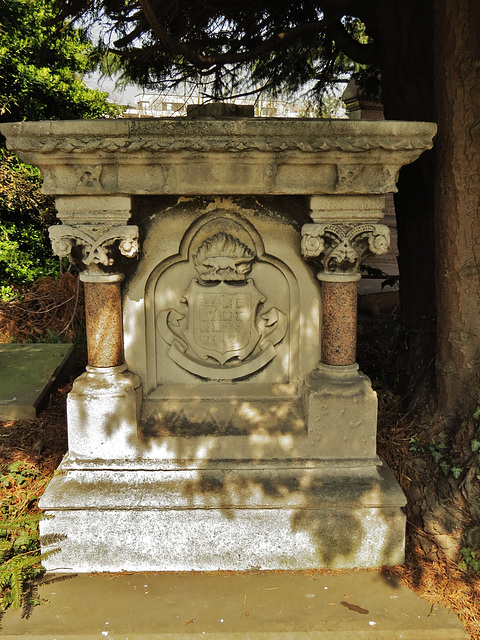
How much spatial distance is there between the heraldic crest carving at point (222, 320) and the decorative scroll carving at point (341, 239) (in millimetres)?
347

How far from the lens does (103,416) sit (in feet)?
9.95

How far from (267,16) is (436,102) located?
7.18ft

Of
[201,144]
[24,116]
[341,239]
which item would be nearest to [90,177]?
[201,144]

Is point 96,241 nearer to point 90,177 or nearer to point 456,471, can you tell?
point 90,177

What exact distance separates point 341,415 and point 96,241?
1503mm

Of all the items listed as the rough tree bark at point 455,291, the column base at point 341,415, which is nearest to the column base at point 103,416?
the column base at point 341,415

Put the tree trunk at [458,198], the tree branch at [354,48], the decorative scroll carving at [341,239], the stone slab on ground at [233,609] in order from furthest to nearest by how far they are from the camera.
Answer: the tree branch at [354,48]
the tree trunk at [458,198]
the decorative scroll carving at [341,239]
the stone slab on ground at [233,609]

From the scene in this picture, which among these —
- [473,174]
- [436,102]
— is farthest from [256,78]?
[473,174]

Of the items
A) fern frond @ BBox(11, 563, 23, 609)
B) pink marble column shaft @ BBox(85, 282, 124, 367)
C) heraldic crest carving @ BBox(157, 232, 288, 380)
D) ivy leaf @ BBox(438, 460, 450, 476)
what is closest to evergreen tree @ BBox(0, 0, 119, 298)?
pink marble column shaft @ BBox(85, 282, 124, 367)

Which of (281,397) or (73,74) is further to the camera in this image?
(73,74)

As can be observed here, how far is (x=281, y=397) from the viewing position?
3.26 meters

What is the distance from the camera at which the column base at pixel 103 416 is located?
3.02 metres

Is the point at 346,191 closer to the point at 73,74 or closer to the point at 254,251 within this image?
the point at 254,251

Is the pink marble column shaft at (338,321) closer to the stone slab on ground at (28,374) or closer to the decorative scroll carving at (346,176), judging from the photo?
the decorative scroll carving at (346,176)
